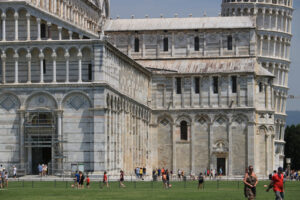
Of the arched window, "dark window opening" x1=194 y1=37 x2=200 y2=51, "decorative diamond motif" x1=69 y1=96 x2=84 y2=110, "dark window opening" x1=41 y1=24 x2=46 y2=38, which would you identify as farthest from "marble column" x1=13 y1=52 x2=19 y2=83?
"dark window opening" x1=194 y1=37 x2=200 y2=51

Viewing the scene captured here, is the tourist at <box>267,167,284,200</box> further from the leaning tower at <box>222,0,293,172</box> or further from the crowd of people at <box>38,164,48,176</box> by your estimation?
the leaning tower at <box>222,0,293,172</box>

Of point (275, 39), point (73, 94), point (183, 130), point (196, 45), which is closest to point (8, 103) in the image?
point (73, 94)

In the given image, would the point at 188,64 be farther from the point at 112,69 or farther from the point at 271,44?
the point at 271,44

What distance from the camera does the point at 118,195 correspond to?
60.7m

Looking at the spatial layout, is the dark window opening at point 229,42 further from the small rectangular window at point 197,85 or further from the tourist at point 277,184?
the tourist at point 277,184

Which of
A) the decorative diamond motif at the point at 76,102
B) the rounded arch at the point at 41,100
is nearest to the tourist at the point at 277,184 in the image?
the decorative diamond motif at the point at 76,102

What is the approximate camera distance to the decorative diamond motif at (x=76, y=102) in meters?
85.2

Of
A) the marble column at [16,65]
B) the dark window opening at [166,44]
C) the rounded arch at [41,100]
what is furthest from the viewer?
the dark window opening at [166,44]

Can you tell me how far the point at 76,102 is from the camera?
280ft

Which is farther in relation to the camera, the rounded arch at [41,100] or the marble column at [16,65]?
the marble column at [16,65]

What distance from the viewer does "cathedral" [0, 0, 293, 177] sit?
3361 inches

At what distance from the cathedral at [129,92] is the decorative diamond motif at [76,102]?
85 millimetres

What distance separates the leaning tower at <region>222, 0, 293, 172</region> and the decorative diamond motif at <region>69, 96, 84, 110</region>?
64881 mm

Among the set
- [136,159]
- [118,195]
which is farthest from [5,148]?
[118,195]
